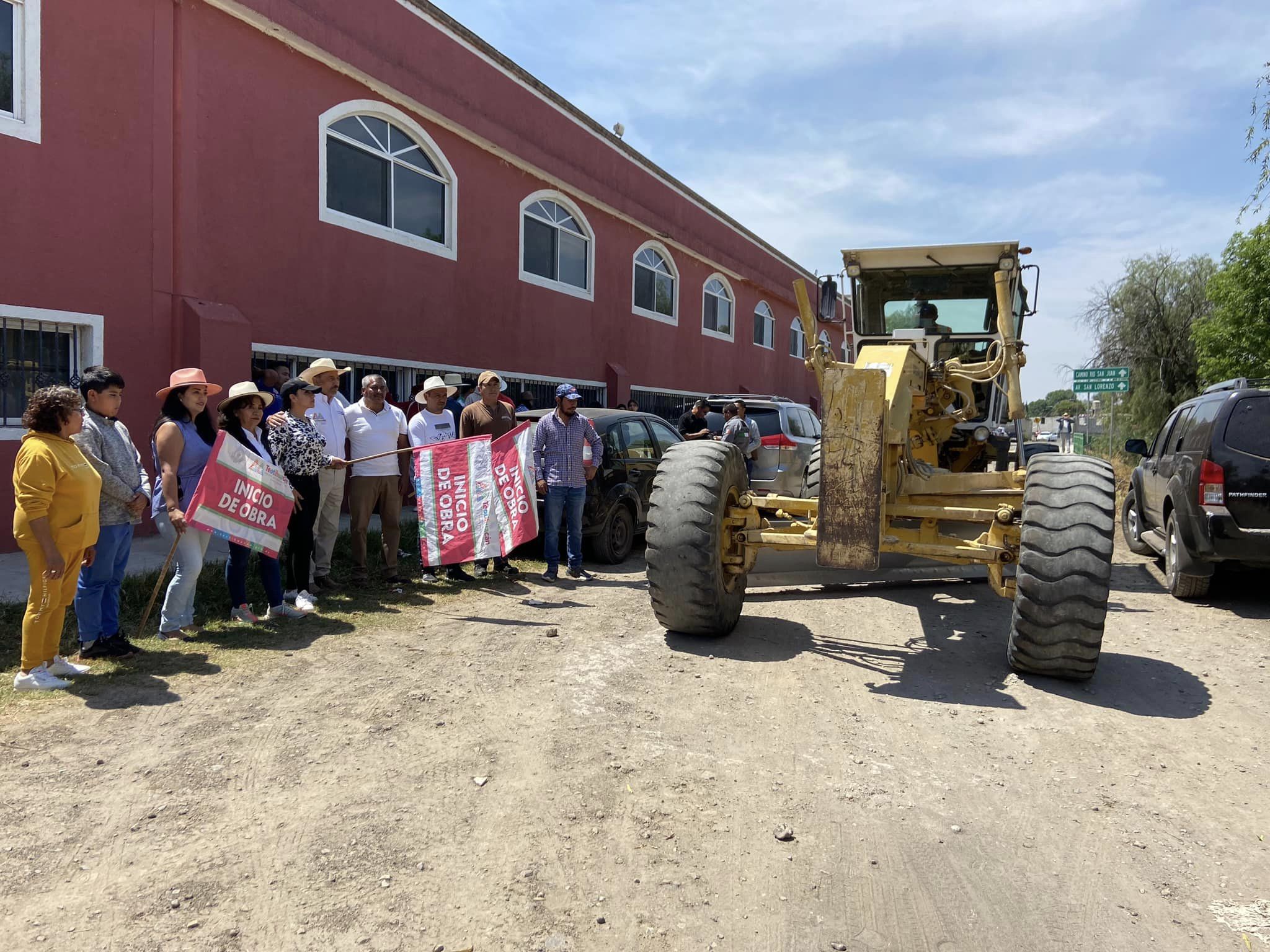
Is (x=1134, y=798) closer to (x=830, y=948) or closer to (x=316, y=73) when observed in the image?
(x=830, y=948)

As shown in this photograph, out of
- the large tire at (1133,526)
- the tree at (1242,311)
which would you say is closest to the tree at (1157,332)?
the tree at (1242,311)

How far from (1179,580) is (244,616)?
755cm

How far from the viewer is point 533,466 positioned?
742 cm

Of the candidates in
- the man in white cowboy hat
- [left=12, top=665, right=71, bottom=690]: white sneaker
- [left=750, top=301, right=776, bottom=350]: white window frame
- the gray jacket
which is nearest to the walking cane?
the gray jacket

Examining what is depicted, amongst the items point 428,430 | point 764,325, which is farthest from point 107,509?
point 764,325

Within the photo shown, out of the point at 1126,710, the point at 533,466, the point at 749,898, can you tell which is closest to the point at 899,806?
the point at 749,898

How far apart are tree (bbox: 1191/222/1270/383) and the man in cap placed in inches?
668

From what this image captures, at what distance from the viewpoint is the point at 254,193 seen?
9.48 m

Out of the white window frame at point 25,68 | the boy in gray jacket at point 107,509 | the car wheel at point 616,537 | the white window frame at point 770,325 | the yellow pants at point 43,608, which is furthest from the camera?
the white window frame at point 770,325

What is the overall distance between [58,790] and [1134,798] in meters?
4.33

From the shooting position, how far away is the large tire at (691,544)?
5.32 m

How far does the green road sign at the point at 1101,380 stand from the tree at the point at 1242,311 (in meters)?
1.94

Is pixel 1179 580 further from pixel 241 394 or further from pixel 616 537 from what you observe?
pixel 241 394

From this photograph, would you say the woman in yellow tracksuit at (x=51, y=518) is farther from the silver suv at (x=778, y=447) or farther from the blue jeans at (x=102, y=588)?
the silver suv at (x=778, y=447)
